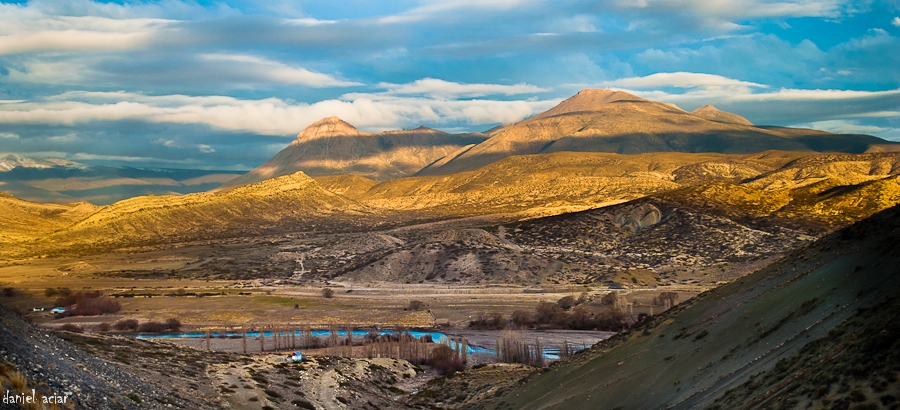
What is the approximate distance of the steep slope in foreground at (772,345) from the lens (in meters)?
18.3

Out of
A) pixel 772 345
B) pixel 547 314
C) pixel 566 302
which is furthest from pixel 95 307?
pixel 772 345

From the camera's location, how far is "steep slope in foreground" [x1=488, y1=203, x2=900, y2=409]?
60.0ft

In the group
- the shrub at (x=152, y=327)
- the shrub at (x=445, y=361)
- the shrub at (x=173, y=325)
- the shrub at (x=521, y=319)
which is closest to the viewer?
the shrub at (x=445, y=361)

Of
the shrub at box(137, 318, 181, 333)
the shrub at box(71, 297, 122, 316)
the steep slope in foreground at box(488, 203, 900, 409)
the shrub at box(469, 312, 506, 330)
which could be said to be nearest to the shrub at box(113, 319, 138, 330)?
the shrub at box(137, 318, 181, 333)

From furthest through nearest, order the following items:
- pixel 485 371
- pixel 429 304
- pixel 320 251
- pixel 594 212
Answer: pixel 320 251 < pixel 594 212 < pixel 429 304 < pixel 485 371

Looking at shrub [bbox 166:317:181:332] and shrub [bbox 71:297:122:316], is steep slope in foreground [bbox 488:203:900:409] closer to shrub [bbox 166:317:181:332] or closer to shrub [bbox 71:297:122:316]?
shrub [bbox 166:317:181:332]

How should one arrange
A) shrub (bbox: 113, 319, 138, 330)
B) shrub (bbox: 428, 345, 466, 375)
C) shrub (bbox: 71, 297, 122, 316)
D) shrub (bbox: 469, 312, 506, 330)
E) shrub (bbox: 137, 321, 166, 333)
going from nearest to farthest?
1. shrub (bbox: 428, 345, 466, 375)
2. shrub (bbox: 113, 319, 138, 330)
3. shrub (bbox: 137, 321, 166, 333)
4. shrub (bbox: 469, 312, 506, 330)
5. shrub (bbox: 71, 297, 122, 316)

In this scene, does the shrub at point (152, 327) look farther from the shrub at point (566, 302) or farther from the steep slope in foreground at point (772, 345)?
the steep slope in foreground at point (772, 345)

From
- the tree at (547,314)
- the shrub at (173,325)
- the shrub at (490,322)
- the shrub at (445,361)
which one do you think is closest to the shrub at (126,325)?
the shrub at (173,325)

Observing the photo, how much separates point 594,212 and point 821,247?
114811 millimetres

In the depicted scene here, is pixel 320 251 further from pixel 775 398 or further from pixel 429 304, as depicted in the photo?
pixel 775 398

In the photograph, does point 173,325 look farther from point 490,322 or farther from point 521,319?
point 521,319

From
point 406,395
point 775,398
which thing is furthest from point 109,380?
point 406,395

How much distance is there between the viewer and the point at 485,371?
182 ft
